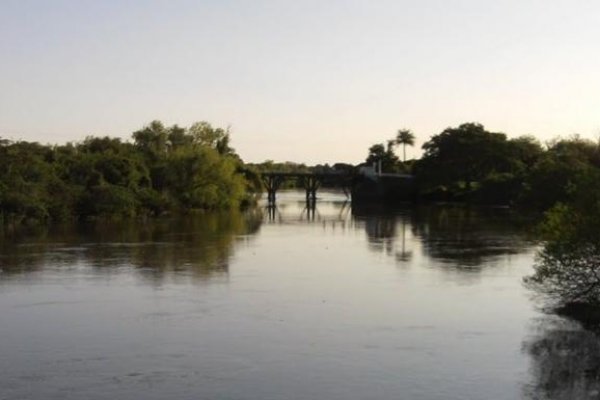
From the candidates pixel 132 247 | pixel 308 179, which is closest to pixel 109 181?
pixel 132 247

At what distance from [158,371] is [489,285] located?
18138mm

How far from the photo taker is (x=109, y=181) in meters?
81.3

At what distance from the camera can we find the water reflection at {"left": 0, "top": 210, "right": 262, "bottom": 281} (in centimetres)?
3945

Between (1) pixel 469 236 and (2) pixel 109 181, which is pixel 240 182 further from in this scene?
(1) pixel 469 236

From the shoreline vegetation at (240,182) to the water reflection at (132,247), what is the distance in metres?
5.75

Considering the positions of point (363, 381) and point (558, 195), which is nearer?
point (363, 381)

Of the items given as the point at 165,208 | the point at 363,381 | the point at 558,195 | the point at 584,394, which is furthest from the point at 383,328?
the point at 165,208

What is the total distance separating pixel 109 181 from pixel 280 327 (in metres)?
59.0

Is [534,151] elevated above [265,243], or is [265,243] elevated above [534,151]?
[534,151]

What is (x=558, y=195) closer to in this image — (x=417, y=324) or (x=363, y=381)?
(x=417, y=324)

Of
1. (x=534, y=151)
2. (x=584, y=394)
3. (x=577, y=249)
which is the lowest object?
(x=584, y=394)

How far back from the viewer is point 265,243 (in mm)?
53312

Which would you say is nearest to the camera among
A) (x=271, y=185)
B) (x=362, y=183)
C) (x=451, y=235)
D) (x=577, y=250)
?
(x=577, y=250)

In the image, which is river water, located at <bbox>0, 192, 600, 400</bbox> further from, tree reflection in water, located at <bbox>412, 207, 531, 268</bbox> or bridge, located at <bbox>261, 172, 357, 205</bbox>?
bridge, located at <bbox>261, 172, 357, 205</bbox>
